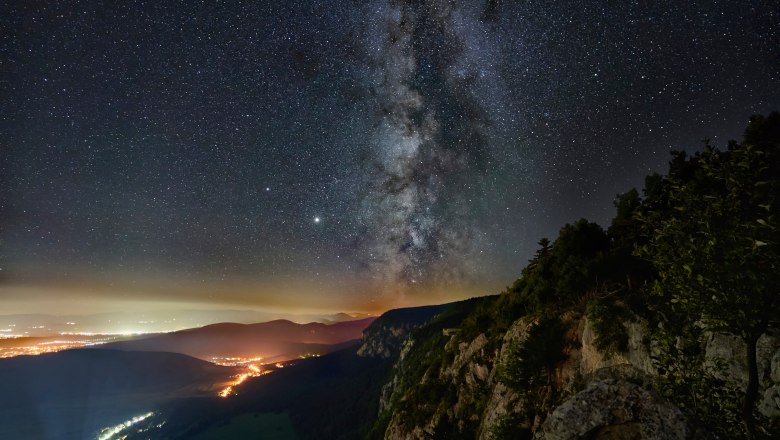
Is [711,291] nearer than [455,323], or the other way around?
[711,291]

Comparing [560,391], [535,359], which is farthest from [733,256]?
[535,359]

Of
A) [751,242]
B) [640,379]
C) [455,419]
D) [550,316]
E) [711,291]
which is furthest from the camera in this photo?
[455,419]

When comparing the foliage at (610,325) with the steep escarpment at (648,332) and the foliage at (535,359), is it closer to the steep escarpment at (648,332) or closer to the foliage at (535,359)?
the steep escarpment at (648,332)

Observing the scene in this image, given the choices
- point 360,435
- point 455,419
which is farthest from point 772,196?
point 360,435

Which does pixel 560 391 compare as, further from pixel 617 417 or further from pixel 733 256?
pixel 733 256

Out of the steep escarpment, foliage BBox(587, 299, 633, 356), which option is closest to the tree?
the steep escarpment

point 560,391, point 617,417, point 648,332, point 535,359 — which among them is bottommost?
point 560,391

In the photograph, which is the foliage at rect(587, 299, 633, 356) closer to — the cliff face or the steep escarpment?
the steep escarpment

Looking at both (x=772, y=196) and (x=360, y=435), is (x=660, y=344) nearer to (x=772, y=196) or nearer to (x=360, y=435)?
(x=772, y=196)
